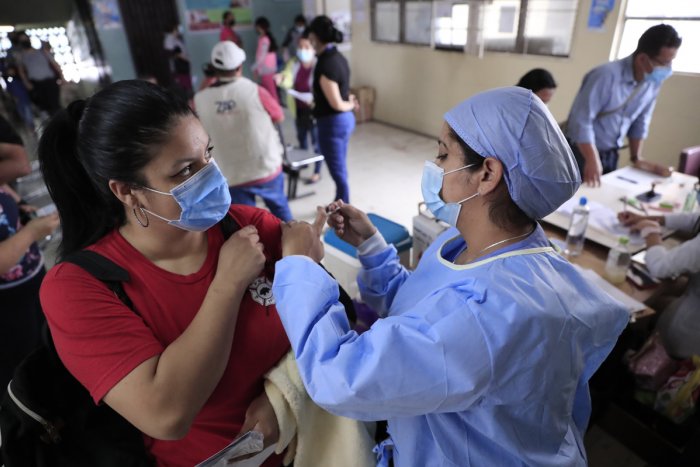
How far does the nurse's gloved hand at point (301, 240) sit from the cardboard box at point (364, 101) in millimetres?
6110

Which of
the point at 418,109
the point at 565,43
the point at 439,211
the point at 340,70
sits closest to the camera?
the point at 439,211

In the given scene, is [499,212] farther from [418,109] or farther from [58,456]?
[418,109]

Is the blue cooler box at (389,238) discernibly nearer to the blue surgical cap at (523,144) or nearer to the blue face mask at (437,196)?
the blue face mask at (437,196)

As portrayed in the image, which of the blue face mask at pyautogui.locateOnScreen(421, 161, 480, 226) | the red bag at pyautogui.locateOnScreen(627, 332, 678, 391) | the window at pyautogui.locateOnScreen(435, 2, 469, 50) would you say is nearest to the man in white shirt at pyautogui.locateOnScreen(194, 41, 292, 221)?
the blue face mask at pyautogui.locateOnScreen(421, 161, 480, 226)

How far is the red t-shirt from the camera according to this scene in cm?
80

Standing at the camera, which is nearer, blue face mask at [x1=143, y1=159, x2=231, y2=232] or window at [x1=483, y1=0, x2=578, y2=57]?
blue face mask at [x1=143, y1=159, x2=231, y2=232]

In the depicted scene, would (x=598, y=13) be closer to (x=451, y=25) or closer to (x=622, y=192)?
(x=451, y=25)

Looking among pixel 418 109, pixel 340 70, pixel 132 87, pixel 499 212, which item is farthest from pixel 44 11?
pixel 499 212

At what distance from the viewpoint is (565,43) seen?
429 centimetres

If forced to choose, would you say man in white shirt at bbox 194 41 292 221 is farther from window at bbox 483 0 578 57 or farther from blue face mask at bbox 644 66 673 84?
window at bbox 483 0 578 57

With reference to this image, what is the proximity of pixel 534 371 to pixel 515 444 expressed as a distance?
0.58 feet

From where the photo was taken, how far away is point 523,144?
870mm

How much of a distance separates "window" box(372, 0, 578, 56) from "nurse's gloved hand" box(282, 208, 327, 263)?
14.2ft

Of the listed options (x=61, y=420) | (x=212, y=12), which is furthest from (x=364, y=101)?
(x=61, y=420)
